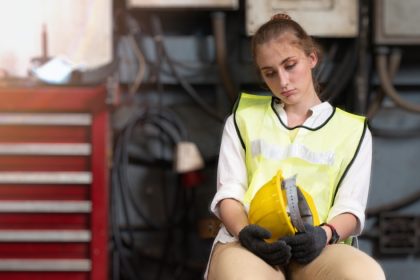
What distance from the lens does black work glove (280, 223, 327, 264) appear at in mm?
1231

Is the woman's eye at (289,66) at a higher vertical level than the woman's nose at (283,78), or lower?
higher

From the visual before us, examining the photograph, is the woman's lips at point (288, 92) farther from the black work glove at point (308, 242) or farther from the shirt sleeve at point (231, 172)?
the black work glove at point (308, 242)

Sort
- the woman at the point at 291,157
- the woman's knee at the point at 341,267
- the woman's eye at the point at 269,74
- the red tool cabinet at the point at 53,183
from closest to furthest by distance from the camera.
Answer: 1. the woman's knee at the point at 341,267
2. the woman at the point at 291,157
3. the woman's eye at the point at 269,74
4. the red tool cabinet at the point at 53,183

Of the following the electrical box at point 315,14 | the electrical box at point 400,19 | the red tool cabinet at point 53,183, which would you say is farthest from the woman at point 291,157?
the electrical box at point 400,19

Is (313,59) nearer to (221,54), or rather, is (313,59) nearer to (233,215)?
(233,215)

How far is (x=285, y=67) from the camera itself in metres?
1.39

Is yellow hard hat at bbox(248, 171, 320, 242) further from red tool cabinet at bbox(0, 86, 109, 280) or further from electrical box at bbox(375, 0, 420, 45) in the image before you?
electrical box at bbox(375, 0, 420, 45)

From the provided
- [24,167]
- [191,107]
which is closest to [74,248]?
[24,167]

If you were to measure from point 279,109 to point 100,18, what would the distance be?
1.11 metres

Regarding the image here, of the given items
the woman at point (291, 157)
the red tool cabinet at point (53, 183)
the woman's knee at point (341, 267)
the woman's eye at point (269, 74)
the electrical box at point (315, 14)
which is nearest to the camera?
the woman's knee at point (341, 267)

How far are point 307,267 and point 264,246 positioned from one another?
10 cm

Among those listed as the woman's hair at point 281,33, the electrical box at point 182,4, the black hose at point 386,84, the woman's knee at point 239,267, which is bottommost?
the woman's knee at point 239,267

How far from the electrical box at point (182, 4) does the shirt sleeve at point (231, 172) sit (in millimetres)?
911

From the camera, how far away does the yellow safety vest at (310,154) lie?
1.38 m
